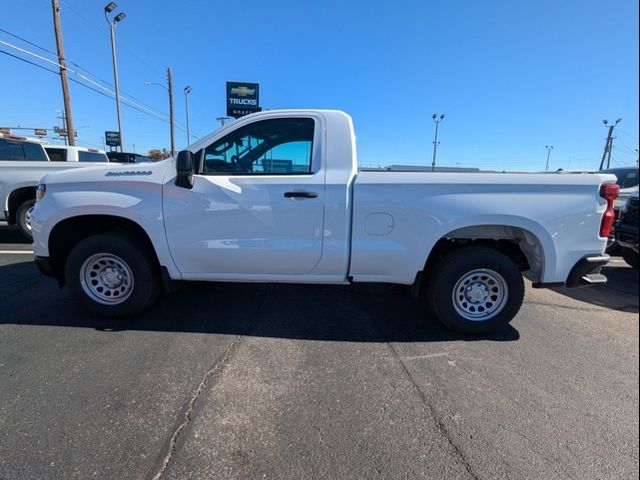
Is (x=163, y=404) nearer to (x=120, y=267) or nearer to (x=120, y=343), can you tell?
(x=120, y=343)

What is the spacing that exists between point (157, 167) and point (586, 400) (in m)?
4.03

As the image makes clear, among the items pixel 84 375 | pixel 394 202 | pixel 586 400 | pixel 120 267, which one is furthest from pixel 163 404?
pixel 586 400

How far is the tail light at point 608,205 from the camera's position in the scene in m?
3.26

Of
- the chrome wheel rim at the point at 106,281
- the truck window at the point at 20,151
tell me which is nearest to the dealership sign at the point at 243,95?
the truck window at the point at 20,151

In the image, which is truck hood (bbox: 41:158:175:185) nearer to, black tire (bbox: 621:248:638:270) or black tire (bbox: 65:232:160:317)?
black tire (bbox: 65:232:160:317)

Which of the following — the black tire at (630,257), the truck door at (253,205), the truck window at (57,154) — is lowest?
the black tire at (630,257)

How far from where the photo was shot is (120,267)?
3752 mm

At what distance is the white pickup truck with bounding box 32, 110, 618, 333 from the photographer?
3.33 metres

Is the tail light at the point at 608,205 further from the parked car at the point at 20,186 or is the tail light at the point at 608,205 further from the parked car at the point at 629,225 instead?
the parked car at the point at 20,186

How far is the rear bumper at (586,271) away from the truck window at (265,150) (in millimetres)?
2633

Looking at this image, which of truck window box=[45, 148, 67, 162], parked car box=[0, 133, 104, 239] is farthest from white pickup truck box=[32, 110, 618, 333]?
truck window box=[45, 148, 67, 162]

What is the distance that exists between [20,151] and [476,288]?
32.0ft

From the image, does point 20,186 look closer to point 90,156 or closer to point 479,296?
point 90,156

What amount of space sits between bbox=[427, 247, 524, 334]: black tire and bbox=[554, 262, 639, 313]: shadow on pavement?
2.14 metres
